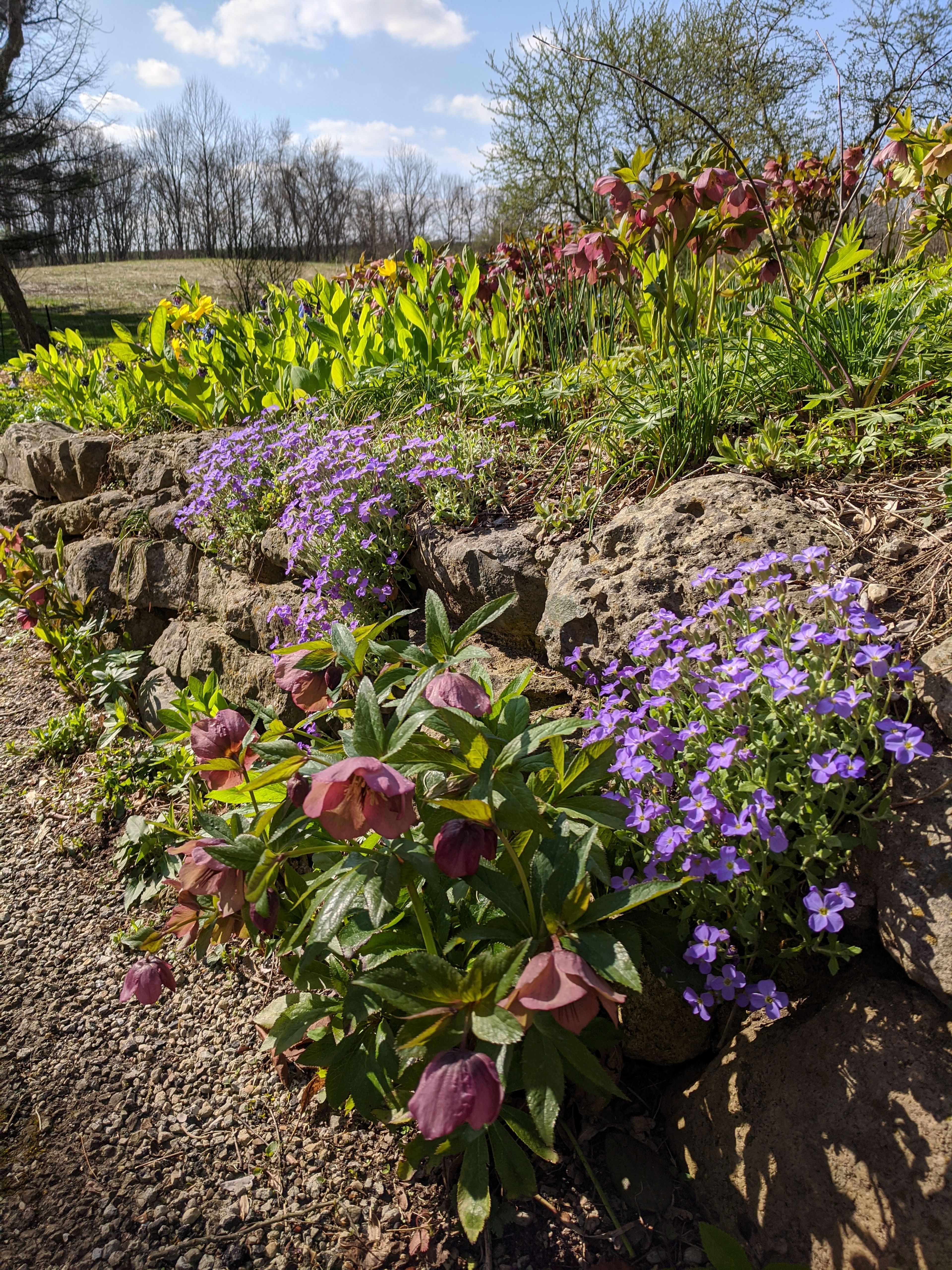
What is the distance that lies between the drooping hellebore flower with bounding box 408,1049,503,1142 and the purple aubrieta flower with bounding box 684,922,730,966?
434 millimetres

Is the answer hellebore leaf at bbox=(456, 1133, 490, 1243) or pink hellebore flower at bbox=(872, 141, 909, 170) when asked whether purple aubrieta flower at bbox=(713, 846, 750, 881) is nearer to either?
hellebore leaf at bbox=(456, 1133, 490, 1243)

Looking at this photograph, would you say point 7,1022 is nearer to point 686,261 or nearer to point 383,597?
point 383,597

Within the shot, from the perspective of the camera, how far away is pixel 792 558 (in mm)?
1462

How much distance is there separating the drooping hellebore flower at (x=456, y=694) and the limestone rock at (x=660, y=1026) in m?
0.70

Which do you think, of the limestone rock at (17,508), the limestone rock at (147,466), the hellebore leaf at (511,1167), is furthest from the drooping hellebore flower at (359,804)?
the limestone rock at (17,508)

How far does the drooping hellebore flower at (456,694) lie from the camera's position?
130 centimetres

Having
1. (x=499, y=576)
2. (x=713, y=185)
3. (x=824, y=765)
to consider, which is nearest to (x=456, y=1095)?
(x=824, y=765)

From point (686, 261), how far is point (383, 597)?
385 cm

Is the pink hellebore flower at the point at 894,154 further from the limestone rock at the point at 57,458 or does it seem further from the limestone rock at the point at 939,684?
the limestone rock at the point at 57,458

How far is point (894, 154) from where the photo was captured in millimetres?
2793

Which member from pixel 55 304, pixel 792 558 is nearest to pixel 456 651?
pixel 792 558

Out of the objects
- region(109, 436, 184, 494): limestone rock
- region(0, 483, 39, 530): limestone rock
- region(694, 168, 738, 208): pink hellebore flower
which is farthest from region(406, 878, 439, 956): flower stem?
region(0, 483, 39, 530): limestone rock

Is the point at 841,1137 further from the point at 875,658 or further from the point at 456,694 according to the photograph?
the point at 456,694

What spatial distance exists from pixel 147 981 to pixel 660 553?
1.59m
